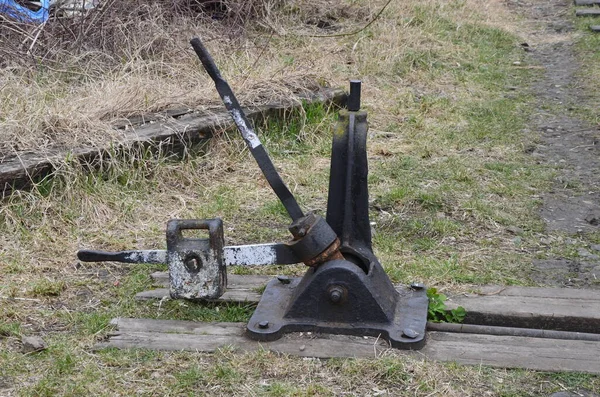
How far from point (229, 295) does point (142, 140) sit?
1693 mm

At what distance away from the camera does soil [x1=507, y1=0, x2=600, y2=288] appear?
13.8 feet

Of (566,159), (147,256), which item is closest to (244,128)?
(147,256)

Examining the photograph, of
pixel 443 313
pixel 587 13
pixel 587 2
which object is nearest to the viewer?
pixel 443 313

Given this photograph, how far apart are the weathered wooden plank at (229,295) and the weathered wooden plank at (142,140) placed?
47.0 inches

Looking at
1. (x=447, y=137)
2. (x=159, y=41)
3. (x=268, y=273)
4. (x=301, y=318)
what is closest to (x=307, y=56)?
(x=159, y=41)

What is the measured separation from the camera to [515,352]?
3.18 m

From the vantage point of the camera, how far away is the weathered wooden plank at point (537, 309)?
137 inches

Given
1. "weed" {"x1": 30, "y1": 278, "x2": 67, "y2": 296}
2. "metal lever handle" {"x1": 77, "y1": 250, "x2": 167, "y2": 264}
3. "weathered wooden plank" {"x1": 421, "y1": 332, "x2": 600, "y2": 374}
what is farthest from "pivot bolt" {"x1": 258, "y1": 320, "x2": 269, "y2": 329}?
"weed" {"x1": 30, "y1": 278, "x2": 67, "y2": 296}

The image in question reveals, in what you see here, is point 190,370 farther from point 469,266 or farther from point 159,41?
point 159,41

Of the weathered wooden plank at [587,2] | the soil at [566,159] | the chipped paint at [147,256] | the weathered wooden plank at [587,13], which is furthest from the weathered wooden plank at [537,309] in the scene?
the weathered wooden plank at [587,2]

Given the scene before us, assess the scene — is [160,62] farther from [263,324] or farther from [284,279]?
[263,324]

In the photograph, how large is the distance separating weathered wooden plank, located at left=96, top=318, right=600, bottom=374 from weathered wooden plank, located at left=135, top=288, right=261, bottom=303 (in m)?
0.25

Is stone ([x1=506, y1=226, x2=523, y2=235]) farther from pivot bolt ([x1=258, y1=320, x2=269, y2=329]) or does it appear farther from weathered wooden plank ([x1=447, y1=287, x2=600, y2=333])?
pivot bolt ([x1=258, y1=320, x2=269, y2=329])

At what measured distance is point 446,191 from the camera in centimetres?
521
